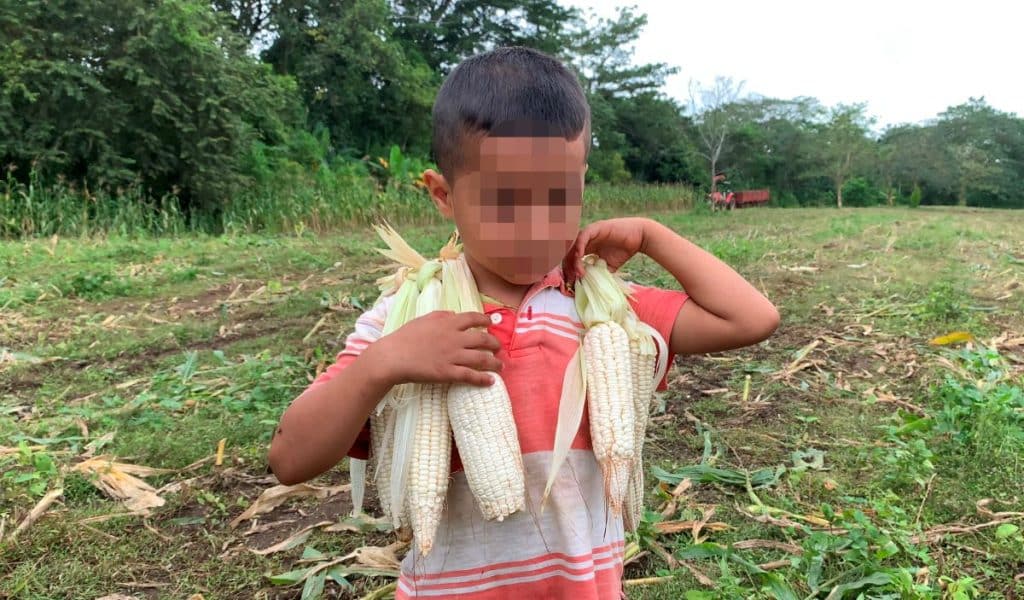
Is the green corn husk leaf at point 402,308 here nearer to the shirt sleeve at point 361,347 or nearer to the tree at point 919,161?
the shirt sleeve at point 361,347

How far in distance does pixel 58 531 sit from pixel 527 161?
2591mm

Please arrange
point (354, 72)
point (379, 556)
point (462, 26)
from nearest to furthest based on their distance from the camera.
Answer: point (379, 556) → point (354, 72) → point (462, 26)

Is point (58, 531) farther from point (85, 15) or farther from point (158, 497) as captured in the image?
point (85, 15)

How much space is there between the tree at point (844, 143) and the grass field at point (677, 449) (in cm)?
3519

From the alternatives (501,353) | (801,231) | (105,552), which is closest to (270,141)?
(801,231)

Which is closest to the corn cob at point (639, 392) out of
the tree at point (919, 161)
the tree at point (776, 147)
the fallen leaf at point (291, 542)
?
the fallen leaf at point (291, 542)

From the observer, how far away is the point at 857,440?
325 cm

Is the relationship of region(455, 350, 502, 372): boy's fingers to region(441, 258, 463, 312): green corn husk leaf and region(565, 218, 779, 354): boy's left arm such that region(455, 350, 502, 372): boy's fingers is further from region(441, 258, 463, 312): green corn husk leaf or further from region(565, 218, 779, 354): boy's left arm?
region(565, 218, 779, 354): boy's left arm

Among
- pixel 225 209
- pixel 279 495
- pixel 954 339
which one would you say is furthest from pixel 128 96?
pixel 954 339

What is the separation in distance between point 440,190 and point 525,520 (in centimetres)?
69

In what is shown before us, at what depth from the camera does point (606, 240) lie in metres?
1.44

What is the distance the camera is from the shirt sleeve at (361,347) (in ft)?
4.08

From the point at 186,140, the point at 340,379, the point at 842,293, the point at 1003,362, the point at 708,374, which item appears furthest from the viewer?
the point at 186,140

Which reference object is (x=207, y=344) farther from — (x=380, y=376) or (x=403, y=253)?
(x=380, y=376)
